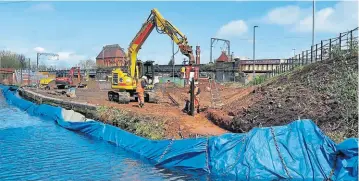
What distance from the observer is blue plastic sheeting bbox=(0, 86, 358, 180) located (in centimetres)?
812

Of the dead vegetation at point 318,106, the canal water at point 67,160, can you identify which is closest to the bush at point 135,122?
the canal water at point 67,160

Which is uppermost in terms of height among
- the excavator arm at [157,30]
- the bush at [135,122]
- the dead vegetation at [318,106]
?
the excavator arm at [157,30]

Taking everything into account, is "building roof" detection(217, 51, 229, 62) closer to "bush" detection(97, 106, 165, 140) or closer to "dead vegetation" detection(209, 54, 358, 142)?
"bush" detection(97, 106, 165, 140)

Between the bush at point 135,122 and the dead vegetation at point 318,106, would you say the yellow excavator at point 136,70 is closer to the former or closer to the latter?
the bush at point 135,122

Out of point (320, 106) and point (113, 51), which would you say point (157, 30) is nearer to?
point (320, 106)

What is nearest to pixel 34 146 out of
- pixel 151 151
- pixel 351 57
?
pixel 151 151

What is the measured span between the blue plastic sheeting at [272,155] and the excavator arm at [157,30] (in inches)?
408

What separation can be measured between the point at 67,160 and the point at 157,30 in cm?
1291

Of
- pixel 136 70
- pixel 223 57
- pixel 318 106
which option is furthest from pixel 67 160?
pixel 223 57

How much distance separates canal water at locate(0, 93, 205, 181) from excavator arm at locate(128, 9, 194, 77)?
779 centimetres

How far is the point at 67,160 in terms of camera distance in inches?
440

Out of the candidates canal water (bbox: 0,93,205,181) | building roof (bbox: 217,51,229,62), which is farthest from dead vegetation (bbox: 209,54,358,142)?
building roof (bbox: 217,51,229,62)

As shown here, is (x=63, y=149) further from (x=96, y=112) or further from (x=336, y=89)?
(x=336, y=89)

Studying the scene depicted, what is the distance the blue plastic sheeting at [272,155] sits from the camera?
812 cm
